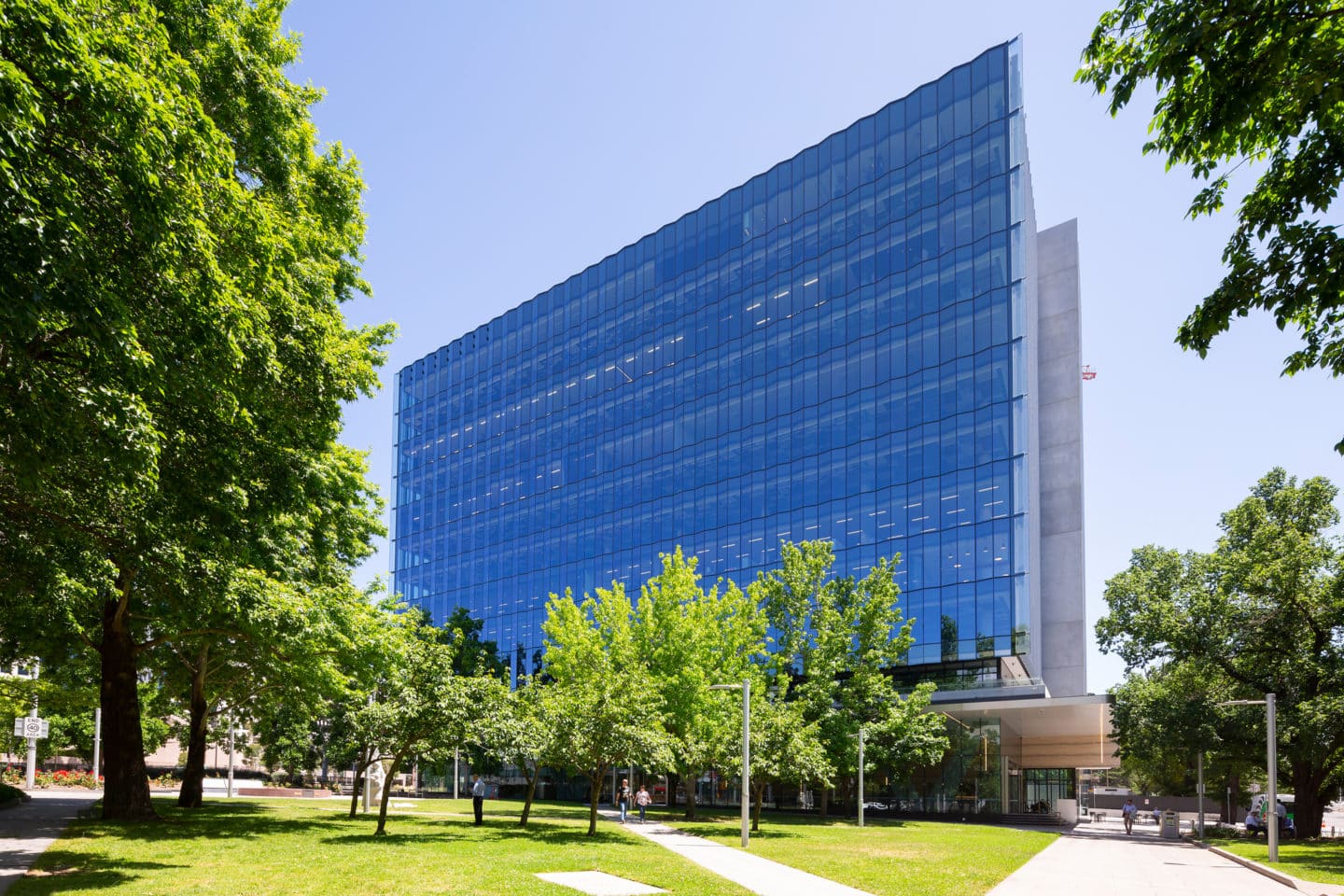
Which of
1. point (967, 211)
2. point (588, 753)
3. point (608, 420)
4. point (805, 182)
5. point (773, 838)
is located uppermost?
point (805, 182)

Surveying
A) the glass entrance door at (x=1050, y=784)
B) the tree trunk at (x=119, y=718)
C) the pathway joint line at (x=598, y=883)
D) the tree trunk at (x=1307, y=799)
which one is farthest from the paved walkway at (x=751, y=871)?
the glass entrance door at (x=1050, y=784)

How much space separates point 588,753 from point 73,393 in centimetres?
2462

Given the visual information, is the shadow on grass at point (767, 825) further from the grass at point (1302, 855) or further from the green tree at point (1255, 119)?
the green tree at point (1255, 119)

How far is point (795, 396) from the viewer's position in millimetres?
72312

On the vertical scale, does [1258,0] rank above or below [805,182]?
below

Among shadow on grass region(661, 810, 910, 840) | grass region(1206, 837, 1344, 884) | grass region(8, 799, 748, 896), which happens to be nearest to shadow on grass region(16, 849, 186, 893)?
grass region(8, 799, 748, 896)

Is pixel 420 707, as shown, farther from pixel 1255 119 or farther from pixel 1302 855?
pixel 1302 855

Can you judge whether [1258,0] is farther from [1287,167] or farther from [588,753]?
[588,753]

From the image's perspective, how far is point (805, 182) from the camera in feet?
245

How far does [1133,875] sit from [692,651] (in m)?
23.7

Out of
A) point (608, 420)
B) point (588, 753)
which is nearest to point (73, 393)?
point (588, 753)

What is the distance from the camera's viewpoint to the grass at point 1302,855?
86.7 ft

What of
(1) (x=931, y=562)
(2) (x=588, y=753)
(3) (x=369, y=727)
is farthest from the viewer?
(1) (x=931, y=562)

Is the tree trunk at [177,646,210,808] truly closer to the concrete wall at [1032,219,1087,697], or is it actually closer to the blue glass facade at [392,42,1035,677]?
the blue glass facade at [392,42,1035,677]
